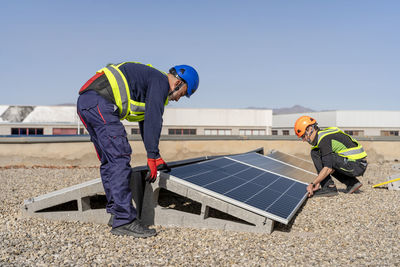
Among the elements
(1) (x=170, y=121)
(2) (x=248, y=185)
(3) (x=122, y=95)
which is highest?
(3) (x=122, y=95)

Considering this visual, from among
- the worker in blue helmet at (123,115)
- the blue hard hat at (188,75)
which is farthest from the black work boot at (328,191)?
the worker in blue helmet at (123,115)

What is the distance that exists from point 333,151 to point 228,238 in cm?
348

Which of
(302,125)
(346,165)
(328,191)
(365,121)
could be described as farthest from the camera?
(365,121)

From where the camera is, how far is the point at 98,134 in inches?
164

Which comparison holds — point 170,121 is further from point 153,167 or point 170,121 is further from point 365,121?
point 153,167

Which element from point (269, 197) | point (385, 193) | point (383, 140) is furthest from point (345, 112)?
point (269, 197)

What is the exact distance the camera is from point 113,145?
4062mm

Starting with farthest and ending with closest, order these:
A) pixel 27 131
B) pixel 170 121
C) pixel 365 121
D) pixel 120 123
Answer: pixel 365 121, pixel 170 121, pixel 27 131, pixel 120 123

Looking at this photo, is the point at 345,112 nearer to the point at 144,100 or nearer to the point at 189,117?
the point at 189,117

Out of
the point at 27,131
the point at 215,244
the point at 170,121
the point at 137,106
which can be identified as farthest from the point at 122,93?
the point at 27,131

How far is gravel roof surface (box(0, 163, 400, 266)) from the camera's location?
11.7 ft

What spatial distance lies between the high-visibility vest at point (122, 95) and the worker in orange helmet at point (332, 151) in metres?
3.29

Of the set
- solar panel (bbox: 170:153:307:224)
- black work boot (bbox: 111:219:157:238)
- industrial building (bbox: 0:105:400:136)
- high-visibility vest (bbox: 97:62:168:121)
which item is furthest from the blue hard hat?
industrial building (bbox: 0:105:400:136)

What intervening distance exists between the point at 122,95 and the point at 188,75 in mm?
848
